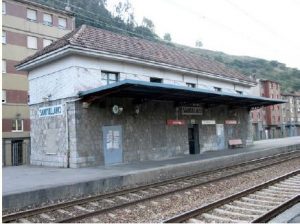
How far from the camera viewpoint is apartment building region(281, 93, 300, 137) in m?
78.4

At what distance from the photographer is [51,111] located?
64.6ft

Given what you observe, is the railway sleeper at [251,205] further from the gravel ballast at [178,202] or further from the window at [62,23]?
the window at [62,23]

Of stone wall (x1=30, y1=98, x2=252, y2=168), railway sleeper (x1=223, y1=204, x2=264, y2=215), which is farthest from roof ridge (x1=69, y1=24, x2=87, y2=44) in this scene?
railway sleeper (x1=223, y1=204, x2=264, y2=215)

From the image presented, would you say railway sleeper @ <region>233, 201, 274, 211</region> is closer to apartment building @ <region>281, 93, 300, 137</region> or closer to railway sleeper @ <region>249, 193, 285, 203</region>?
railway sleeper @ <region>249, 193, 285, 203</region>

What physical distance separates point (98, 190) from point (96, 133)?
5.92 metres

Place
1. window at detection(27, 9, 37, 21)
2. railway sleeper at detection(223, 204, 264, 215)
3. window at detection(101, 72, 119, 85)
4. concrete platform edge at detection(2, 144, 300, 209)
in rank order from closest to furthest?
railway sleeper at detection(223, 204, 264, 215) < concrete platform edge at detection(2, 144, 300, 209) < window at detection(101, 72, 119, 85) < window at detection(27, 9, 37, 21)

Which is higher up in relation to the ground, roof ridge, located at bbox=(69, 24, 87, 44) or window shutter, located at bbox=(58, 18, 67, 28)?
window shutter, located at bbox=(58, 18, 67, 28)

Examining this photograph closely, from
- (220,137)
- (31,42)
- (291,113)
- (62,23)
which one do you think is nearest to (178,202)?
(220,137)

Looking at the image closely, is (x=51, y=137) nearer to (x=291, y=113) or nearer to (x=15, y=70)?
(x=15, y=70)

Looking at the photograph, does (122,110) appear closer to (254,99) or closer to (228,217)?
(254,99)

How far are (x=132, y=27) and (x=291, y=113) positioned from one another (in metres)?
39.7

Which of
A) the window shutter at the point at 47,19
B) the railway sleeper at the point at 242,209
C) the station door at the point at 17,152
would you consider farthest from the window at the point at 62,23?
the railway sleeper at the point at 242,209

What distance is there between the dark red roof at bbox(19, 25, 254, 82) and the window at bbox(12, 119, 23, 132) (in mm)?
16884

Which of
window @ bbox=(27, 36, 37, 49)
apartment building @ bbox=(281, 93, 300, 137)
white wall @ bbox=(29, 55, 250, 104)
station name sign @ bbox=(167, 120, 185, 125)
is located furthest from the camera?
apartment building @ bbox=(281, 93, 300, 137)
